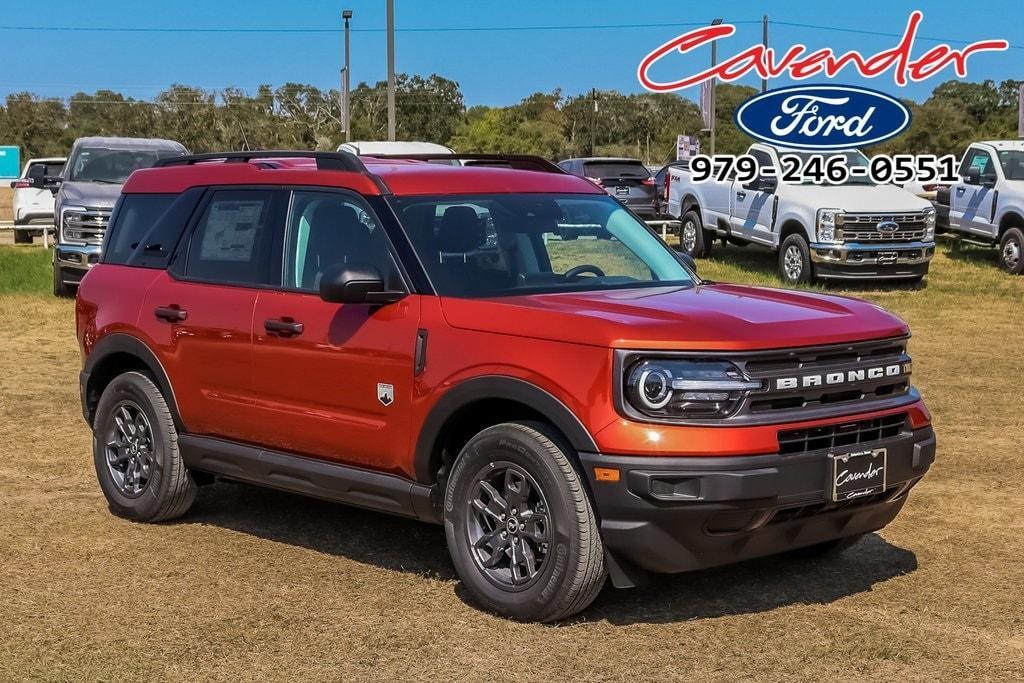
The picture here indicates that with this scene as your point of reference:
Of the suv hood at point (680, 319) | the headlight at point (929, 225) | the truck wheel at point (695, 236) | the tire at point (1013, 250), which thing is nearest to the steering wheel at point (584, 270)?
the suv hood at point (680, 319)

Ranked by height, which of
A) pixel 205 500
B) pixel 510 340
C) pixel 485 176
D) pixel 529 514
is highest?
pixel 485 176

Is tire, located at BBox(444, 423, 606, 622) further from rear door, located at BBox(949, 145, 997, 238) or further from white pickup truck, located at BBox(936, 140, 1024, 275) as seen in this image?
rear door, located at BBox(949, 145, 997, 238)

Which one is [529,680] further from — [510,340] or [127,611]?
[127,611]

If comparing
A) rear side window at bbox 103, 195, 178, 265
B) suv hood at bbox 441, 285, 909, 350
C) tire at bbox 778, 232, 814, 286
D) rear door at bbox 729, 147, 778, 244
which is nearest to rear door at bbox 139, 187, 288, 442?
rear side window at bbox 103, 195, 178, 265

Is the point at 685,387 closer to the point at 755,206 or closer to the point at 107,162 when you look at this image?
the point at 107,162

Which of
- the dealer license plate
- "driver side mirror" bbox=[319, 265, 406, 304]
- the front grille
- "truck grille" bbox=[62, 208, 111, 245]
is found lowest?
the dealer license plate

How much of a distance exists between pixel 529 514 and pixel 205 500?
309cm

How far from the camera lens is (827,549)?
260 inches

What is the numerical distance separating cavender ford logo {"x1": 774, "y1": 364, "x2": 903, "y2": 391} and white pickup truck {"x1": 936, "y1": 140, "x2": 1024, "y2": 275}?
57.2 ft

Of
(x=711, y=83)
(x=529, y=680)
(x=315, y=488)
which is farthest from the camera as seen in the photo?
(x=711, y=83)

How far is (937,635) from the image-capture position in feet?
18.2

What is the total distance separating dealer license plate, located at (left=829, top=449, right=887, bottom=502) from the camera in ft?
17.9

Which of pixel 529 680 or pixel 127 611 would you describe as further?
pixel 127 611

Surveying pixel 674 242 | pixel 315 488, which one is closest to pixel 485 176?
pixel 315 488
